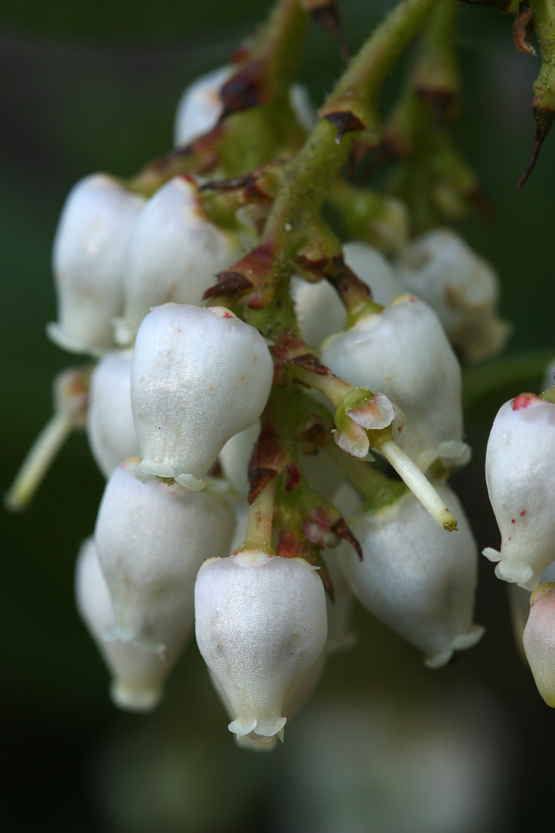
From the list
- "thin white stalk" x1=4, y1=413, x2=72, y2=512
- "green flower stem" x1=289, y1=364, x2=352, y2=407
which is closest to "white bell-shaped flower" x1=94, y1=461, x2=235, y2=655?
"green flower stem" x1=289, y1=364, x2=352, y2=407

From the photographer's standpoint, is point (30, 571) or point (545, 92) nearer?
point (545, 92)

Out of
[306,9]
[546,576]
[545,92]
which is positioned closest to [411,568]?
[546,576]

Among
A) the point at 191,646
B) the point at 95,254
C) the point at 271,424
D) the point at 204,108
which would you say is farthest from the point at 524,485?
the point at 191,646

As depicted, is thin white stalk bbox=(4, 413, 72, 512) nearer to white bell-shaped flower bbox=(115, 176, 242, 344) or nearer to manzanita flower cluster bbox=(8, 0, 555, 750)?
manzanita flower cluster bbox=(8, 0, 555, 750)

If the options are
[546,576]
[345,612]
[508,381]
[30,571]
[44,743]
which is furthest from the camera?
[44,743]

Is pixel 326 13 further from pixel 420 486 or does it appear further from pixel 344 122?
Result: pixel 420 486

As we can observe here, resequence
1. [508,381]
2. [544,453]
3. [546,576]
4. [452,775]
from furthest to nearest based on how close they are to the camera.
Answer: [452,775] → [508,381] → [546,576] → [544,453]

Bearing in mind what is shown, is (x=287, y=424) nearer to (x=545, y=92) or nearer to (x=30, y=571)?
(x=545, y=92)
